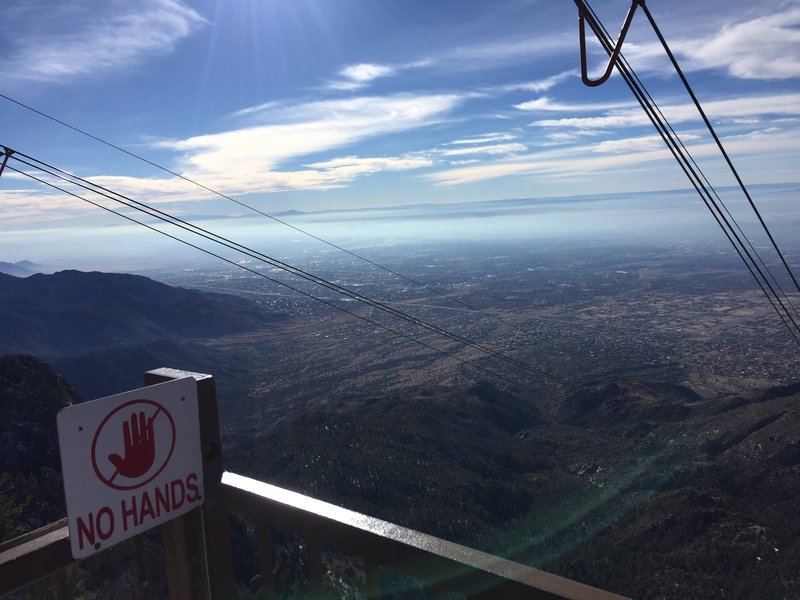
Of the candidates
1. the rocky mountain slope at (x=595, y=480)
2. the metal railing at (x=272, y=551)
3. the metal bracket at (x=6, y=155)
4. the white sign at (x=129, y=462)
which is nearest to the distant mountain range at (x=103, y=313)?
the rocky mountain slope at (x=595, y=480)

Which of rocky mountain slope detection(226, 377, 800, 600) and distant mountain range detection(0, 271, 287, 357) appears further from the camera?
distant mountain range detection(0, 271, 287, 357)

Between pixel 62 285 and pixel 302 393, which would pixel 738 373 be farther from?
pixel 62 285

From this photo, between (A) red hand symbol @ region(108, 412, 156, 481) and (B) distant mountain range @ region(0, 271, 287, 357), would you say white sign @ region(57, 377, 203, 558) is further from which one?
(B) distant mountain range @ region(0, 271, 287, 357)

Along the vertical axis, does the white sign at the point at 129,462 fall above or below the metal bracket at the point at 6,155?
below

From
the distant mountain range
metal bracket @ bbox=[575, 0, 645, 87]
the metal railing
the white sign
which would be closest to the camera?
the metal railing

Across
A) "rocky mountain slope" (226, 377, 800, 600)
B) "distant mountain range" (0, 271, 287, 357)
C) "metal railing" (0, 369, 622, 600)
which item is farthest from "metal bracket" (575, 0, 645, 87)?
"distant mountain range" (0, 271, 287, 357)

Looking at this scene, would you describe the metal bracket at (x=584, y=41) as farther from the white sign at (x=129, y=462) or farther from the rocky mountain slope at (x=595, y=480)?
the rocky mountain slope at (x=595, y=480)

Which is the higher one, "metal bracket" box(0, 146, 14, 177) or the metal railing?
"metal bracket" box(0, 146, 14, 177)
